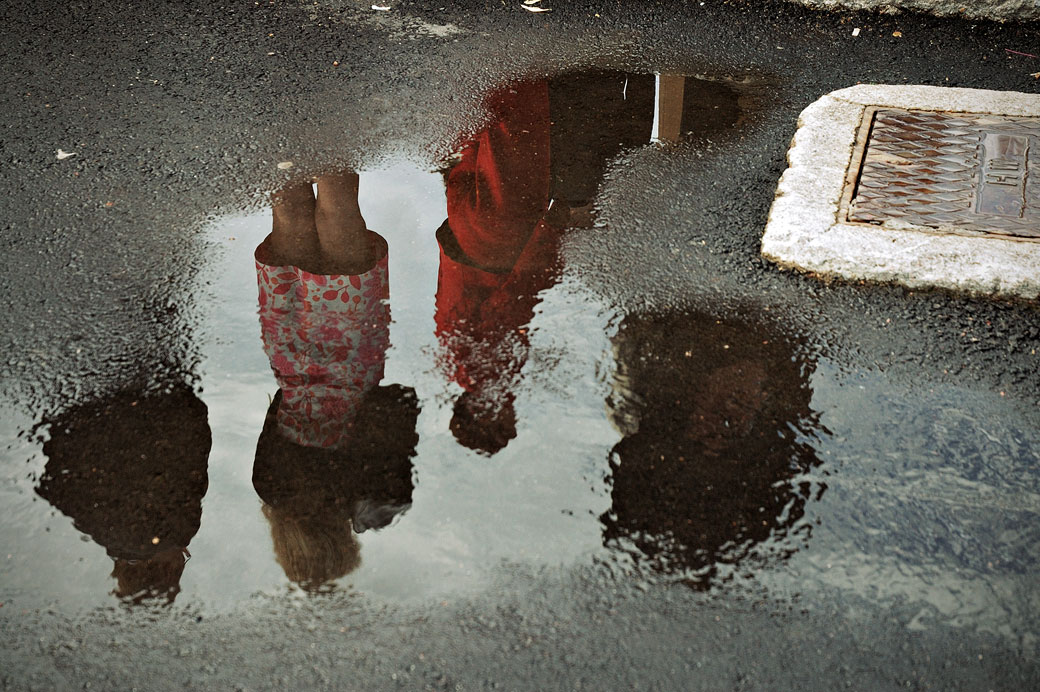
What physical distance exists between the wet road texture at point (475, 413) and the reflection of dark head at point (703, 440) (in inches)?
0.4

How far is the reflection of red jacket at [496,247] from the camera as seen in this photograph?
10.3 feet

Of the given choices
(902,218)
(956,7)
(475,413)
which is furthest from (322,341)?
(956,7)

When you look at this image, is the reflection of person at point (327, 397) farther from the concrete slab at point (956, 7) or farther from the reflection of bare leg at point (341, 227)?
the concrete slab at point (956, 7)

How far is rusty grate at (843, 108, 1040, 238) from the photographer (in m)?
3.68

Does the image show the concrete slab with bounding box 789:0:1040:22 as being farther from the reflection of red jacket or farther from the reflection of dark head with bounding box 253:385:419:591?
the reflection of dark head with bounding box 253:385:419:591

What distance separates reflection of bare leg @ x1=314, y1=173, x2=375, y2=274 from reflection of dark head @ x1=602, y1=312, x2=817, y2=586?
3.59 ft

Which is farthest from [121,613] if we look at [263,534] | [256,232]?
[256,232]

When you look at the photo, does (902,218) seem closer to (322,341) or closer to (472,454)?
(472,454)

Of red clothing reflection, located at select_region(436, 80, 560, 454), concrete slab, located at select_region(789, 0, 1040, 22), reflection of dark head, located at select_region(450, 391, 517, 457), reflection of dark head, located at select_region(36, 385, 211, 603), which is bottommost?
reflection of dark head, located at select_region(36, 385, 211, 603)

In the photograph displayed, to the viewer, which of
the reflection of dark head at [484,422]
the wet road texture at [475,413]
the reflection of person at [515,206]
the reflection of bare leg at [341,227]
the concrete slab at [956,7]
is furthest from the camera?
the concrete slab at [956,7]

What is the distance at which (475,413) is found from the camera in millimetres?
2896

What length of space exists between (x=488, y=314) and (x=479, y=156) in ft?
4.06

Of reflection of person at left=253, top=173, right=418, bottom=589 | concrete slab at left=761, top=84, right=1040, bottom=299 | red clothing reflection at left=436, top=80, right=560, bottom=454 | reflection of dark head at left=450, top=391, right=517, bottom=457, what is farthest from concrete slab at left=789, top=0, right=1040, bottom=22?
reflection of dark head at left=450, top=391, right=517, bottom=457

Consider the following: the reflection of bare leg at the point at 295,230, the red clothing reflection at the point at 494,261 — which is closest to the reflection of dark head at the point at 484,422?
the red clothing reflection at the point at 494,261
